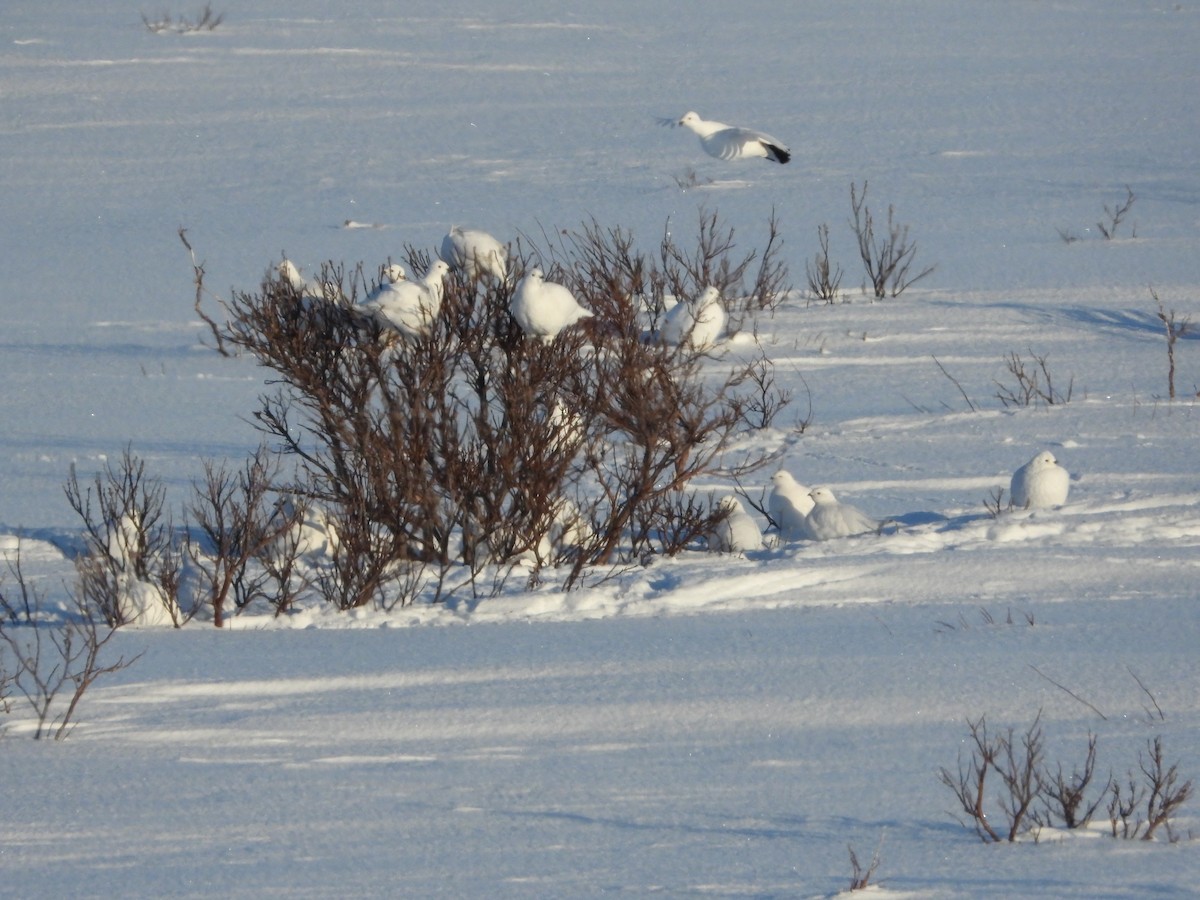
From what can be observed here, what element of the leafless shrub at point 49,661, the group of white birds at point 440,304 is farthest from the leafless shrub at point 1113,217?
the leafless shrub at point 49,661

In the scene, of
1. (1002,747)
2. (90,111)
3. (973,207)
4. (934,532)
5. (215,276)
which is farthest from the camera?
(90,111)

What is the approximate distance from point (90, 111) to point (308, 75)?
3005 mm

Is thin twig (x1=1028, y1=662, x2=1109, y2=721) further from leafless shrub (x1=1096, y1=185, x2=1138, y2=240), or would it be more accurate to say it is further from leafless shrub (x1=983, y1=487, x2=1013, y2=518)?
leafless shrub (x1=1096, y1=185, x2=1138, y2=240)

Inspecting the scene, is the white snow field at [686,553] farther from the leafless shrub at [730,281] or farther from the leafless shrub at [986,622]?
the leafless shrub at [730,281]

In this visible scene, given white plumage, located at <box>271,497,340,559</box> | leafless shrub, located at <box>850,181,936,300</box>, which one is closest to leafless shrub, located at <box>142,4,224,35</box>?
leafless shrub, located at <box>850,181,936,300</box>

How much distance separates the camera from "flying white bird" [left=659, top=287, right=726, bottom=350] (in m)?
9.71

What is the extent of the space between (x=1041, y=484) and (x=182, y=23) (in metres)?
22.8

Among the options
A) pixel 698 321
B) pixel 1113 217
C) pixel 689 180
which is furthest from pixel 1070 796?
pixel 689 180

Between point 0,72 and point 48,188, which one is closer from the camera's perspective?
point 48,188

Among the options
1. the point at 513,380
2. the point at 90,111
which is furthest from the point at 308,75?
the point at 513,380

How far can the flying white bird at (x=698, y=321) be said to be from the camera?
31.9ft

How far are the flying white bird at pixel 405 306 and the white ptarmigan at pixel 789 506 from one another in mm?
1457

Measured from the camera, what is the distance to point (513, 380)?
6215 mm

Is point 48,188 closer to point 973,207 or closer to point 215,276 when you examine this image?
point 215,276
